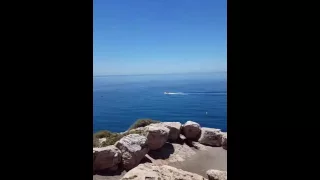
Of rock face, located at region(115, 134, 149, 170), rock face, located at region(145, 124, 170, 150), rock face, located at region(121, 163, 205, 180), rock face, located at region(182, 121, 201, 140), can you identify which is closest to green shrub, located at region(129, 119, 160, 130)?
rock face, located at region(182, 121, 201, 140)

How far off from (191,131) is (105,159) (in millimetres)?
Result: 4371

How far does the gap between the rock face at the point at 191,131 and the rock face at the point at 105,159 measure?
3832 mm

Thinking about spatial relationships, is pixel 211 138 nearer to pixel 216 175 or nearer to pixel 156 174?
pixel 216 175

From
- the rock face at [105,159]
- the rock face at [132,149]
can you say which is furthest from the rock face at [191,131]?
the rock face at [105,159]

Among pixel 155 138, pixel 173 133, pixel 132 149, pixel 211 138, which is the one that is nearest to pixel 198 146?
pixel 211 138

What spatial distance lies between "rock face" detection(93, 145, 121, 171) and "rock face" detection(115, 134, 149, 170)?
1.24 feet

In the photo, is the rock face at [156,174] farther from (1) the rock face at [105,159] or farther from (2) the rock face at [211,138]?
(2) the rock face at [211,138]

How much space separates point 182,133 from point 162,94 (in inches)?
563

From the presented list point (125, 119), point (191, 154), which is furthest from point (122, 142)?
point (125, 119)

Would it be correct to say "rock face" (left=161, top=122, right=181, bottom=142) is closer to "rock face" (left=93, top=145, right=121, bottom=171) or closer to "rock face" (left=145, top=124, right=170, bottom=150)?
"rock face" (left=145, top=124, right=170, bottom=150)

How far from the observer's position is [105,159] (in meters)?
7.40

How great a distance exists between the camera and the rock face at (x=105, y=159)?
7324 mm
